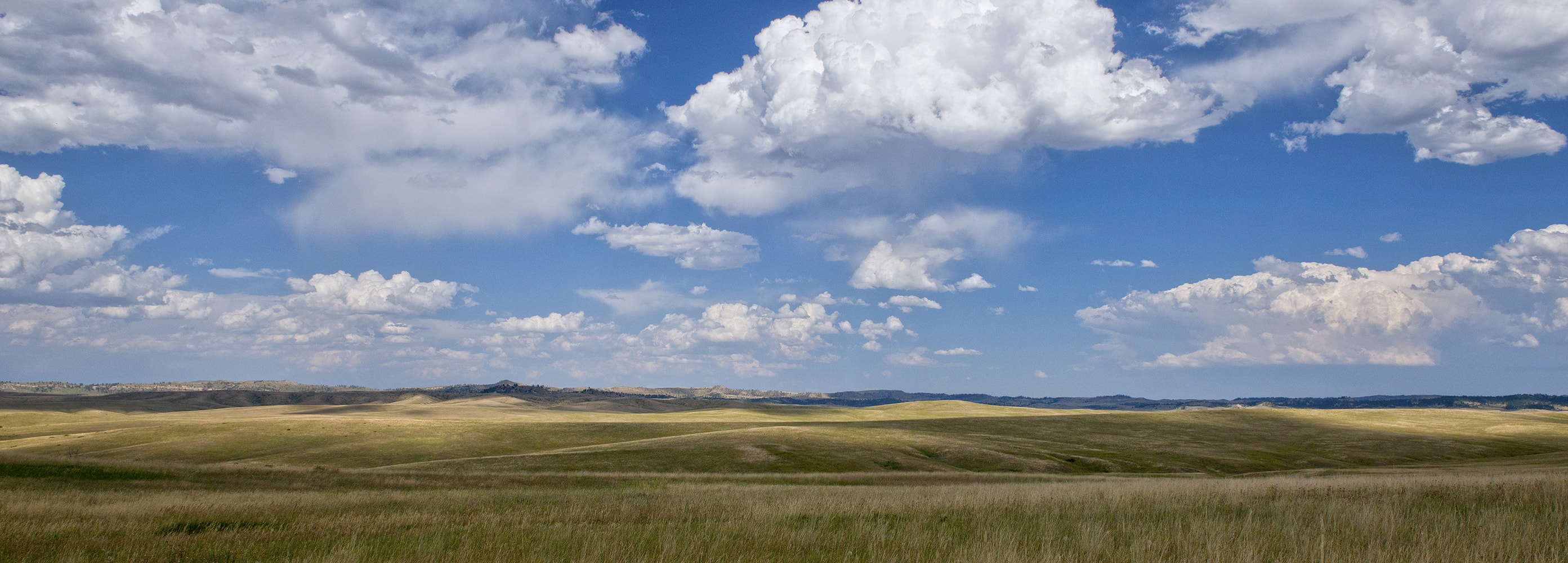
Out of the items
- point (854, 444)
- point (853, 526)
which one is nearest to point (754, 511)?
point (853, 526)

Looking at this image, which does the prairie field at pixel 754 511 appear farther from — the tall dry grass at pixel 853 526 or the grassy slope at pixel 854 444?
the grassy slope at pixel 854 444

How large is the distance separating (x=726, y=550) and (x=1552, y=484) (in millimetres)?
17618

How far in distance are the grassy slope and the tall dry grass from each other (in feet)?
90.3

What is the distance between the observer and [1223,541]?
9.92 metres

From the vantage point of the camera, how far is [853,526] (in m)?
13.0

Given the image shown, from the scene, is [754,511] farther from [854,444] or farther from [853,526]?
[854,444]

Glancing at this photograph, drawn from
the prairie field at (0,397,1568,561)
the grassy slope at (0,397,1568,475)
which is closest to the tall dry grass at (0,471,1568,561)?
the prairie field at (0,397,1568,561)

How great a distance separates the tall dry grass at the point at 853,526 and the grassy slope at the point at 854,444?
1084 inches

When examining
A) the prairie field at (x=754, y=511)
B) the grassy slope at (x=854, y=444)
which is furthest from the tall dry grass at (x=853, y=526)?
the grassy slope at (x=854, y=444)

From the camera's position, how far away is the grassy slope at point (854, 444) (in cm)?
5612

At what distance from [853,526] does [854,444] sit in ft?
176

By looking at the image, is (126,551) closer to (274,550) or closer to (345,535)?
(274,550)

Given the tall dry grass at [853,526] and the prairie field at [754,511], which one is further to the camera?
the prairie field at [754,511]

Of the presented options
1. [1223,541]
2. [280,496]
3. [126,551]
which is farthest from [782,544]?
[280,496]
